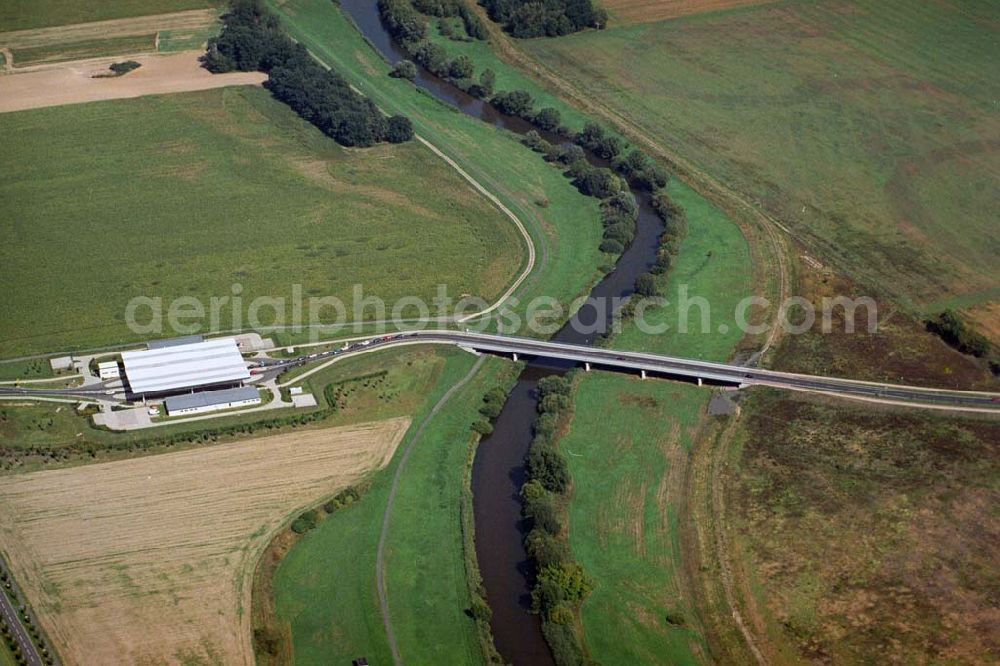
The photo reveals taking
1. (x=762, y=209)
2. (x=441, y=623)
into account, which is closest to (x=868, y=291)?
(x=762, y=209)

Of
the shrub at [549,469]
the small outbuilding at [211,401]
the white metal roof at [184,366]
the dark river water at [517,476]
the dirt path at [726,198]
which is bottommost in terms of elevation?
the dark river water at [517,476]

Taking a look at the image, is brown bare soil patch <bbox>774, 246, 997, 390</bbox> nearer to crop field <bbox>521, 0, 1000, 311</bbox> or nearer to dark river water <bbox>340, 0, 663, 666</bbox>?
crop field <bbox>521, 0, 1000, 311</bbox>

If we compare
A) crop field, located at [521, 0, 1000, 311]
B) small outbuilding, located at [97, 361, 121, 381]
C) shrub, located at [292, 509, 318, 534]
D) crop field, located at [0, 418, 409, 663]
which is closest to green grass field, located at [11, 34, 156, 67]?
crop field, located at [521, 0, 1000, 311]

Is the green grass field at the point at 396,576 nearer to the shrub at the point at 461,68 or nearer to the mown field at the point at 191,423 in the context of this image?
the mown field at the point at 191,423

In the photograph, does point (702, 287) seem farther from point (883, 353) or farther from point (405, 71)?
point (405, 71)

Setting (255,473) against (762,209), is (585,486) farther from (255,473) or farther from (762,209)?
(762,209)

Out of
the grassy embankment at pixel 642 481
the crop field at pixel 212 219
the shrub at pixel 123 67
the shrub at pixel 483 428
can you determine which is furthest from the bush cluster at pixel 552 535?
the shrub at pixel 123 67
